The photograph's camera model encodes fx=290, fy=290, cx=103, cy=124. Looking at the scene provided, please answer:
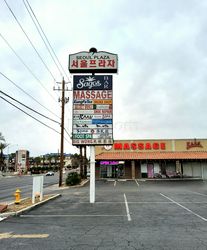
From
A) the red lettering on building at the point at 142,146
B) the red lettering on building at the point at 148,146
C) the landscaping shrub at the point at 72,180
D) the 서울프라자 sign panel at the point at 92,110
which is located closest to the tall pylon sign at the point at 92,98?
the 서울프라자 sign panel at the point at 92,110

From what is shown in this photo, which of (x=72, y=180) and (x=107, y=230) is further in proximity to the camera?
(x=72, y=180)

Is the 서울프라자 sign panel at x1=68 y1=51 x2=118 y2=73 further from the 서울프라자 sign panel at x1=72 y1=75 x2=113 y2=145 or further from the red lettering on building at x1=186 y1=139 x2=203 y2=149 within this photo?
the red lettering on building at x1=186 y1=139 x2=203 y2=149

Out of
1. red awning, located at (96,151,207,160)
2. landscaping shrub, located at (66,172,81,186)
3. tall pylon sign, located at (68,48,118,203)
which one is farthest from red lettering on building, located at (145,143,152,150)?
tall pylon sign, located at (68,48,118,203)

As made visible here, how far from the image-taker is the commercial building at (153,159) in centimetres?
4353

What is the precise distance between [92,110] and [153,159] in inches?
1085

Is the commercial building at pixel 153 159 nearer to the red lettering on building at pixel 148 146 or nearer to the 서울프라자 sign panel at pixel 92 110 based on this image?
the red lettering on building at pixel 148 146

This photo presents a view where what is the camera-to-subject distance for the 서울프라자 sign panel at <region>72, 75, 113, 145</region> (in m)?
17.0

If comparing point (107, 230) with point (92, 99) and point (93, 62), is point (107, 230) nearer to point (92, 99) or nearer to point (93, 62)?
point (92, 99)

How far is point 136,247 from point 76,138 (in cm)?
1086

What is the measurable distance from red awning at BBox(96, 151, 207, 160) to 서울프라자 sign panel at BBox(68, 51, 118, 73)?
26541 mm

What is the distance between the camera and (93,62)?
17.7 metres

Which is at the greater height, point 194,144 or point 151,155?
point 194,144

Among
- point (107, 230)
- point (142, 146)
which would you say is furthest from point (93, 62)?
point (142, 146)

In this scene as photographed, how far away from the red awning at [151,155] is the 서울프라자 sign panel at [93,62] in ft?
87.1
